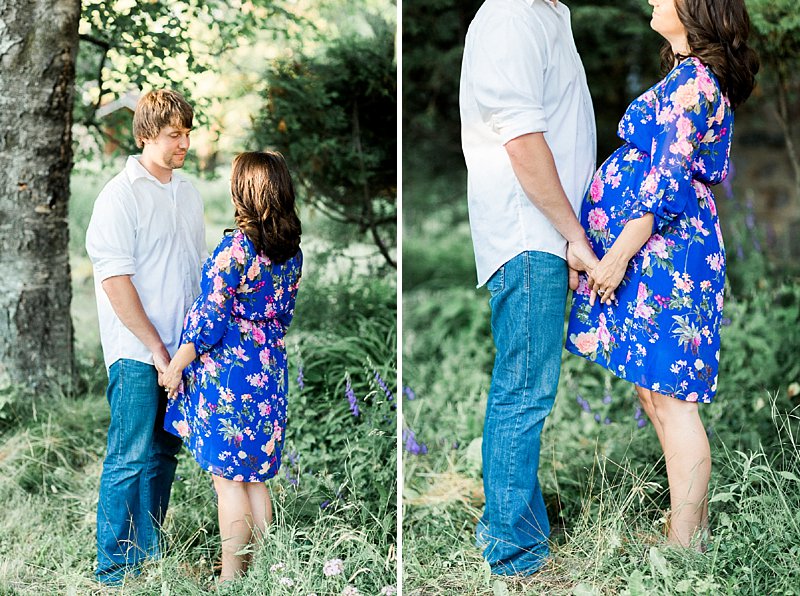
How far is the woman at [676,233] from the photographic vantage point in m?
2.50

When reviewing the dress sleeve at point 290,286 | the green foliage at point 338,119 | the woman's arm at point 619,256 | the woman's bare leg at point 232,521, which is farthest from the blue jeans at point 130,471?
the green foliage at point 338,119

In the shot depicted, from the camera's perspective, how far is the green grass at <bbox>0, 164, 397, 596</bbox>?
2.92 metres

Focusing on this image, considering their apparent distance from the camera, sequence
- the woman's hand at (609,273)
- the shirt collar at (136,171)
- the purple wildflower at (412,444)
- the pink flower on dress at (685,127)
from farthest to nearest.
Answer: the purple wildflower at (412,444), the shirt collar at (136,171), the woman's hand at (609,273), the pink flower on dress at (685,127)

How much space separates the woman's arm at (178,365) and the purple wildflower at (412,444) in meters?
1.25

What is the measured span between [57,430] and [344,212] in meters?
1.85

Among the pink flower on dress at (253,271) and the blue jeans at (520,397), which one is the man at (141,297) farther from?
the blue jeans at (520,397)

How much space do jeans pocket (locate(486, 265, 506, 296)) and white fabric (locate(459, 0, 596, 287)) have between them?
2 centimetres

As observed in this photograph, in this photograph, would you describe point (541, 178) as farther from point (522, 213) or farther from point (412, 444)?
point (412, 444)

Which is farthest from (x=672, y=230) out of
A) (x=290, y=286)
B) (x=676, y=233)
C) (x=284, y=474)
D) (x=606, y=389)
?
(x=284, y=474)

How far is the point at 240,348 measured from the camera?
277 centimetres

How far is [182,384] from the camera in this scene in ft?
9.22

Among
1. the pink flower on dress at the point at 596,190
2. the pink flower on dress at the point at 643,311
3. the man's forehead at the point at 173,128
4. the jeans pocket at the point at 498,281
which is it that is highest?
the man's forehead at the point at 173,128

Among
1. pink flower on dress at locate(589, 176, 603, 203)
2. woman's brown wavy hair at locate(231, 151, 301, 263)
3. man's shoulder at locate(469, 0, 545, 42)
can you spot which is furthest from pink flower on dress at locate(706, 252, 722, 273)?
woman's brown wavy hair at locate(231, 151, 301, 263)

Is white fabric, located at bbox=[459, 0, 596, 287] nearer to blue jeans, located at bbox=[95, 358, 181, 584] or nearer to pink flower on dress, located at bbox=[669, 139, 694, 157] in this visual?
pink flower on dress, located at bbox=[669, 139, 694, 157]
